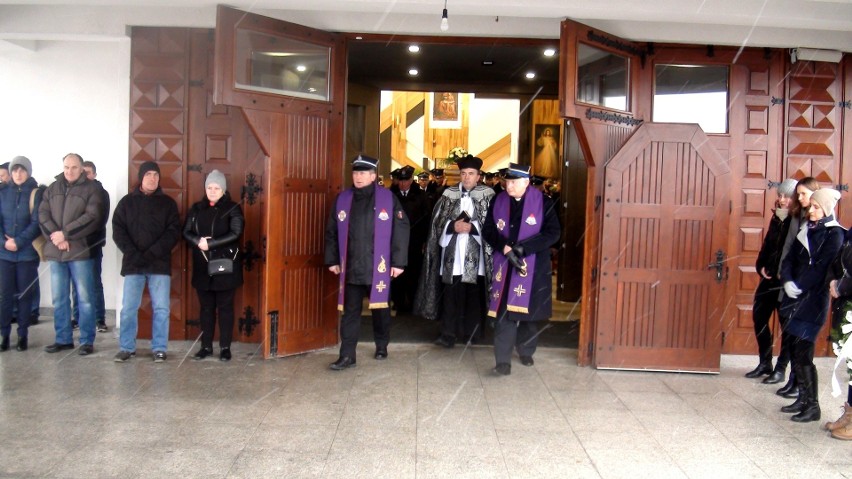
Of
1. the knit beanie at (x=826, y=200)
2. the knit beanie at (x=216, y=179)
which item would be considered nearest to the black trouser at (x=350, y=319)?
the knit beanie at (x=216, y=179)

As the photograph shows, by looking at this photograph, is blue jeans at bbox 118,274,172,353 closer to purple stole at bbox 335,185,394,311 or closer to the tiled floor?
the tiled floor

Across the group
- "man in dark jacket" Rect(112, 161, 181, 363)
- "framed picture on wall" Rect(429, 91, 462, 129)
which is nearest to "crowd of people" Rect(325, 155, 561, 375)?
"man in dark jacket" Rect(112, 161, 181, 363)

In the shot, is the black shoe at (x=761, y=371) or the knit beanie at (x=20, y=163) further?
the knit beanie at (x=20, y=163)

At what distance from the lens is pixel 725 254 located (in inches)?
251

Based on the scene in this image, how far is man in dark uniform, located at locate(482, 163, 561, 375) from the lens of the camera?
617 centimetres

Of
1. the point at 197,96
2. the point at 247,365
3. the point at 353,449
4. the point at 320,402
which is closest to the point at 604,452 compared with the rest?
the point at 353,449

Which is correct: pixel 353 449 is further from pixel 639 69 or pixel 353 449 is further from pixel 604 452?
pixel 639 69

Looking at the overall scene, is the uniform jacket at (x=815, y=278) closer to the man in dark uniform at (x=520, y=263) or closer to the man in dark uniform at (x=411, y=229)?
the man in dark uniform at (x=520, y=263)

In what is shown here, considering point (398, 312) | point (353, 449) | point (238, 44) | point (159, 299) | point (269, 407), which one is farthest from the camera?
point (398, 312)

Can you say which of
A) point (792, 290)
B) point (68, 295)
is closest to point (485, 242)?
point (792, 290)

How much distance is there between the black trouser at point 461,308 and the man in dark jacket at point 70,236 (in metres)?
3.16

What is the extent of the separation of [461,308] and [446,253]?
58 centimetres

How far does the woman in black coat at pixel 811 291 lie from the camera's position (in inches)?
201

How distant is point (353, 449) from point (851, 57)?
5951 millimetres
